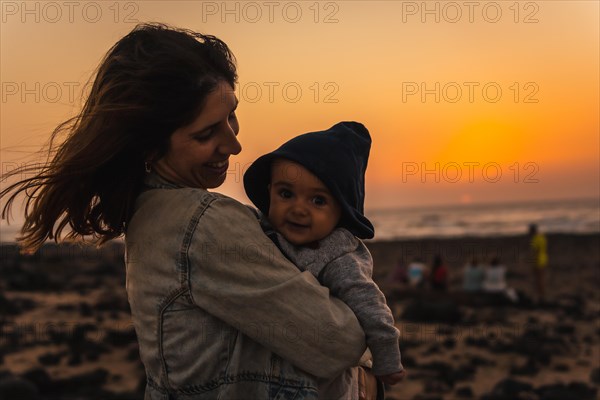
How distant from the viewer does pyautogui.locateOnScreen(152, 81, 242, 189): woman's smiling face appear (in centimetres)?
231

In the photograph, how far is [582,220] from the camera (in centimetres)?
5412

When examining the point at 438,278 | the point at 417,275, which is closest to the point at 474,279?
the point at 438,278

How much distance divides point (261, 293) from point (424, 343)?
1054 cm

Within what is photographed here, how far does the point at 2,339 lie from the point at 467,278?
952 cm

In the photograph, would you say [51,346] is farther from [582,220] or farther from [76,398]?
[582,220]

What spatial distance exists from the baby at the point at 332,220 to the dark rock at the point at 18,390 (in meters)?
6.52

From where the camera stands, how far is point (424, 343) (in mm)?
12109

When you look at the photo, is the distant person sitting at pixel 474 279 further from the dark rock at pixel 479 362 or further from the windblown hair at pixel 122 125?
the windblown hair at pixel 122 125

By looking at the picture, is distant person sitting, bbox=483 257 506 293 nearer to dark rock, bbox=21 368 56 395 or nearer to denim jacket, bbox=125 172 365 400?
dark rock, bbox=21 368 56 395

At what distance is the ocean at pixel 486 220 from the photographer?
2035 inches

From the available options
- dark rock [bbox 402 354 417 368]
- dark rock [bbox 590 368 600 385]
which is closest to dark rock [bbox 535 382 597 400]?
dark rock [bbox 590 368 600 385]

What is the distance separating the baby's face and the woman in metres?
0.21

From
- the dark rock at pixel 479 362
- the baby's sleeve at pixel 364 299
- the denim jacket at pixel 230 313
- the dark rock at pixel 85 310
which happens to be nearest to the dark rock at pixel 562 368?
the dark rock at pixel 479 362

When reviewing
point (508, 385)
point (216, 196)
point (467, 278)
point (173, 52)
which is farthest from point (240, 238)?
point (467, 278)
